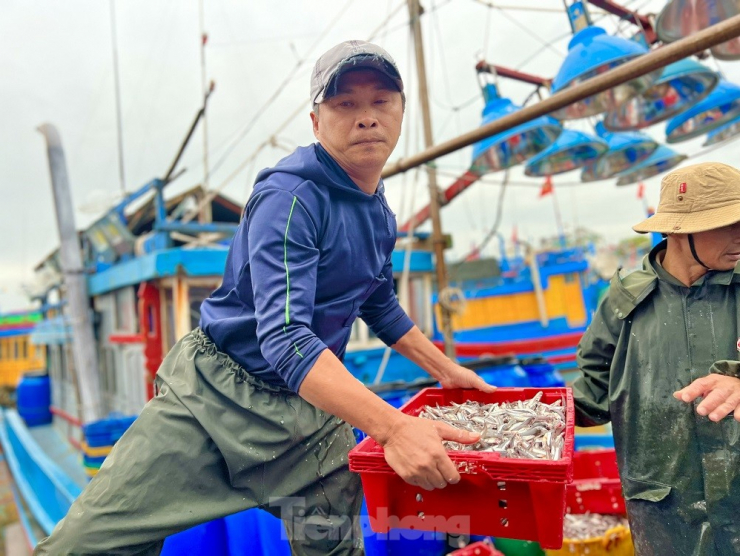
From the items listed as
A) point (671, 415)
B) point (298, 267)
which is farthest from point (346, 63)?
point (671, 415)

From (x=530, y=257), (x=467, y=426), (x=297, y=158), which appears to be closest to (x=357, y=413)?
(x=467, y=426)

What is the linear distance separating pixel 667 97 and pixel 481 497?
215 inches

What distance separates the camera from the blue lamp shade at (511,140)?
587 cm

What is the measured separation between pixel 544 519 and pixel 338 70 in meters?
1.65

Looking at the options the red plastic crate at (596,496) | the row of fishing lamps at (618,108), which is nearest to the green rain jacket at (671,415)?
the red plastic crate at (596,496)

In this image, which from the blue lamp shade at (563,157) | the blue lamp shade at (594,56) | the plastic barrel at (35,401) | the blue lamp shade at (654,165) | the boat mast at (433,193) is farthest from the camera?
the plastic barrel at (35,401)

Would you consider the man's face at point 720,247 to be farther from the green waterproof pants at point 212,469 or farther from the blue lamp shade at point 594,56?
the blue lamp shade at point 594,56

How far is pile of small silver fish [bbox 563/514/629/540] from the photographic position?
12.6ft

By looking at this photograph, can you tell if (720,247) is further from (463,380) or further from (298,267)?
(298,267)

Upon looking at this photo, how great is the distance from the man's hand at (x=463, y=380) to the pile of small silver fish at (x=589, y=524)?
1762mm

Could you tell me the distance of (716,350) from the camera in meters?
2.20

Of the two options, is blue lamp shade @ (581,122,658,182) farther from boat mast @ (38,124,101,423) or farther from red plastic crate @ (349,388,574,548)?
boat mast @ (38,124,101,423)

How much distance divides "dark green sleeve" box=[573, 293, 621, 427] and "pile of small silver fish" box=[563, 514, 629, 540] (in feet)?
5.11

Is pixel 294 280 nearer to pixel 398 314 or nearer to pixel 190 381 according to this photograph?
pixel 190 381
